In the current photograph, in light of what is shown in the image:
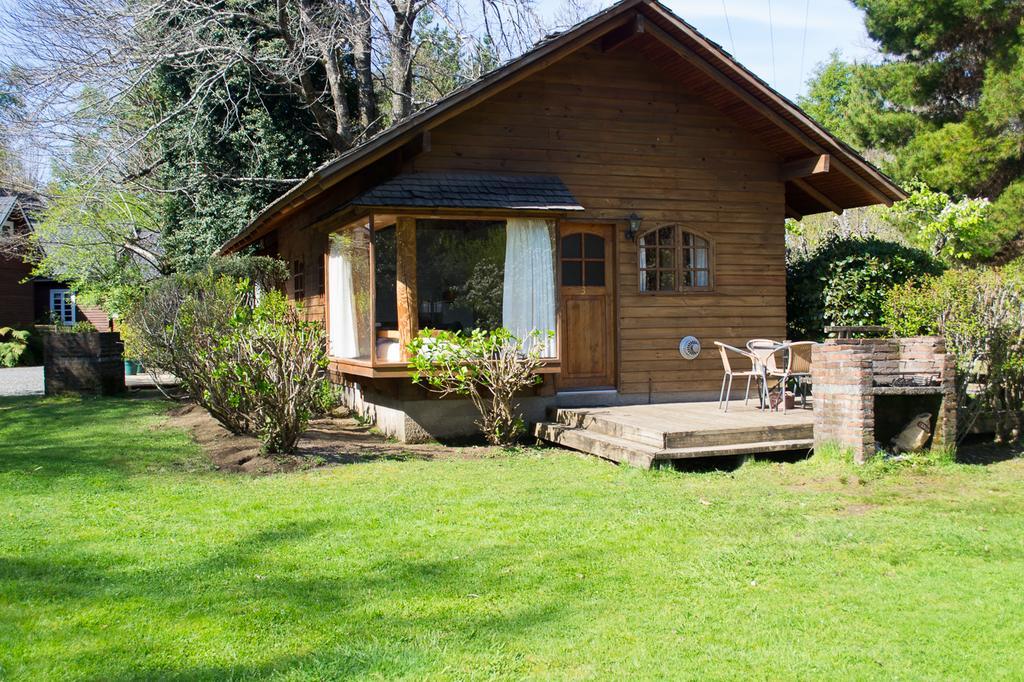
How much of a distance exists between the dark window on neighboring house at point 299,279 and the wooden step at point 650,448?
6835 mm

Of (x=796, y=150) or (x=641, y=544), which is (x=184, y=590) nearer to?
(x=641, y=544)

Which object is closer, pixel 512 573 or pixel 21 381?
pixel 512 573

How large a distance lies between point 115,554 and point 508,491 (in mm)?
3324

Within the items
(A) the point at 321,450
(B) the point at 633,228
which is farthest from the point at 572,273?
(A) the point at 321,450

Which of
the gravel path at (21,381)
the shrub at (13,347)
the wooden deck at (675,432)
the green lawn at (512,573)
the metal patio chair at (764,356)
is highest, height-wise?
the shrub at (13,347)

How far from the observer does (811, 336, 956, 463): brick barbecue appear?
8875 mm

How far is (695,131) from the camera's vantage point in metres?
12.9

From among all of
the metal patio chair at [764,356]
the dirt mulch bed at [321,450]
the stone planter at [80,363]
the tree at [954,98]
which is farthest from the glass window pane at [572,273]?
the tree at [954,98]

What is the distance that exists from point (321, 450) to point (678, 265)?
5589mm

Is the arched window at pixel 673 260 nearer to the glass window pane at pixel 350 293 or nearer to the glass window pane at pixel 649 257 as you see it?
the glass window pane at pixel 649 257

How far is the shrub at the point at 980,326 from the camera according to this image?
9.79m

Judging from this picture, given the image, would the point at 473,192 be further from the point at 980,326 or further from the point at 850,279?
the point at 980,326

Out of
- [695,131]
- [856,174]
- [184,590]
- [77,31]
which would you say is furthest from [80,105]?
[184,590]

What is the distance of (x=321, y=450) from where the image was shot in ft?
33.5
